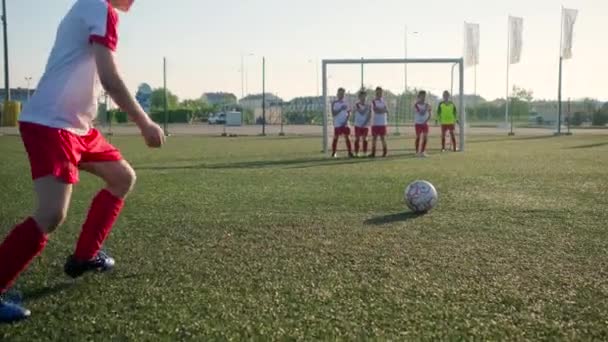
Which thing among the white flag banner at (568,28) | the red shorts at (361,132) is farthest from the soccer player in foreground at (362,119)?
the white flag banner at (568,28)

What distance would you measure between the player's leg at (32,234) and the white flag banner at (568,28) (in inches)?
1303

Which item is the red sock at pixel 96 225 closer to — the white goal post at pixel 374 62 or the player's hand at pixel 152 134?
the player's hand at pixel 152 134

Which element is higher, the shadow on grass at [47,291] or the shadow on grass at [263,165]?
the shadow on grass at [263,165]

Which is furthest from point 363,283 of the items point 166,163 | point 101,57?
point 166,163

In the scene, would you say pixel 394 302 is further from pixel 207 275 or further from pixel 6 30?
pixel 6 30

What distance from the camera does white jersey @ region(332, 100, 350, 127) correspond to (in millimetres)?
16719

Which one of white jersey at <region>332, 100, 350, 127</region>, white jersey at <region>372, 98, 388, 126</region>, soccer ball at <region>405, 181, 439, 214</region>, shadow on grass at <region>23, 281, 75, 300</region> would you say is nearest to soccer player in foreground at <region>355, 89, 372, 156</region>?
white jersey at <region>372, 98, 388, 126</region>

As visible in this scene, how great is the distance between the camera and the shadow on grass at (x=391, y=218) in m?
6.20

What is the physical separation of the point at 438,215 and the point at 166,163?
9.19 metres

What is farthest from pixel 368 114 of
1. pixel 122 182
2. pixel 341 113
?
pixel 122 182

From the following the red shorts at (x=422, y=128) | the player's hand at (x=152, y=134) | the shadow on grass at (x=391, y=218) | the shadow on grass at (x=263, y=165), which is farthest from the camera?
the red shorts at (x=422, y=128)

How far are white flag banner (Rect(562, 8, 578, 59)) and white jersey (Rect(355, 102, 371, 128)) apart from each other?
2001 cm

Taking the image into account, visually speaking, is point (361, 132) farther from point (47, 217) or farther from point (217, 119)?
point (217, 119)

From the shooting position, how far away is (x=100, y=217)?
13.6ft
